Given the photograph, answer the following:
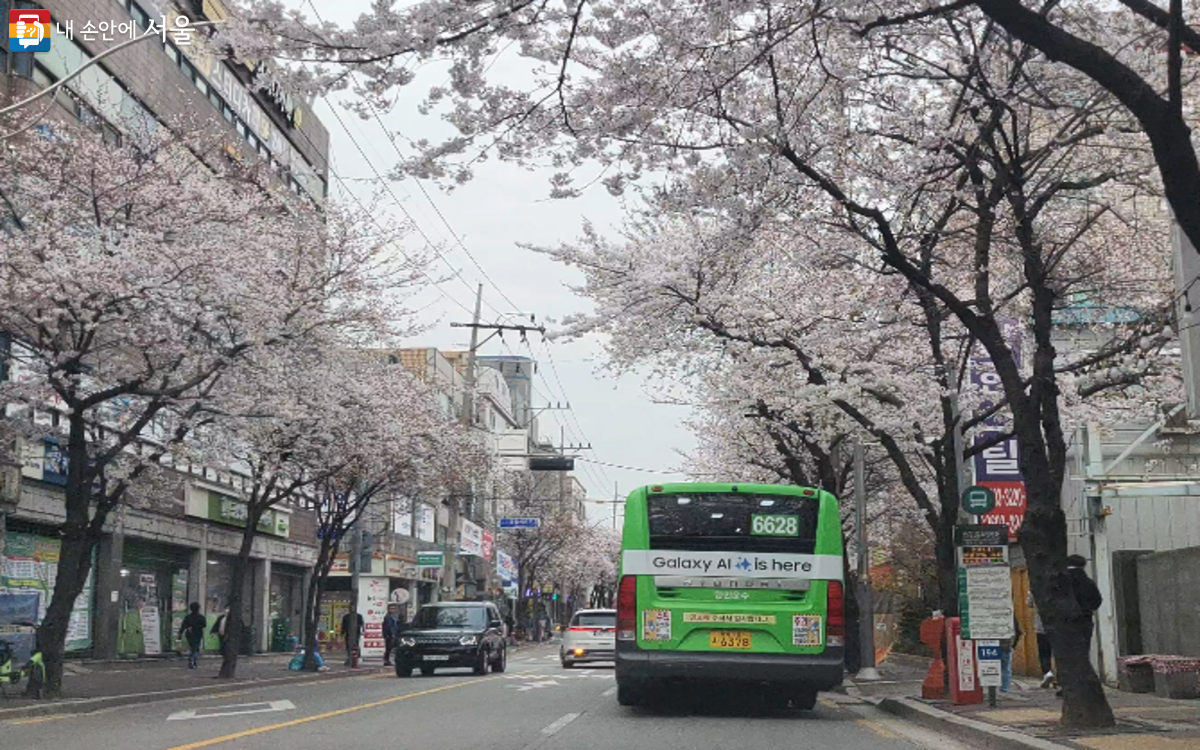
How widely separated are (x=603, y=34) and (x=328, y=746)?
6.63 meters

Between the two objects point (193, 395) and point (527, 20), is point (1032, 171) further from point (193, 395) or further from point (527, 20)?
point (193, 395)

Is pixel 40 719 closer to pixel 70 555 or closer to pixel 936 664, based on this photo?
pixel 70 555

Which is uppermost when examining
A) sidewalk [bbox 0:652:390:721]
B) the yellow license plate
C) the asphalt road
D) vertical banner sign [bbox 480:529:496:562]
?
vertical banner sign [bbox 480:529:496:562]

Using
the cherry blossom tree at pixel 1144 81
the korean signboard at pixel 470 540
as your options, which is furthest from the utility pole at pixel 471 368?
the cherry blossom tree at pixel 1144 81

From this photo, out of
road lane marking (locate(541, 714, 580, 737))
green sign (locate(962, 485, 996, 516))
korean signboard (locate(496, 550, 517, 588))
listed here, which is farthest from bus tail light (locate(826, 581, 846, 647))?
korean signboard (locate(496, 550, 517, 588))

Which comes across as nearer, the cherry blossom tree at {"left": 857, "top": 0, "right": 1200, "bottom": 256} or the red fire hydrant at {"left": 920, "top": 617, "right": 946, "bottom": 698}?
the cherry blossom tree at {"left": 857, "top": 0, "right": 1200, "bottom": 256}

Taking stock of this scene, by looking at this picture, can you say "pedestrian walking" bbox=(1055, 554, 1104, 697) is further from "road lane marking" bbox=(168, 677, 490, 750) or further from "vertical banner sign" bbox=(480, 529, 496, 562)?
"vertical banner sign" bbox=(480, 529, 496, 562)

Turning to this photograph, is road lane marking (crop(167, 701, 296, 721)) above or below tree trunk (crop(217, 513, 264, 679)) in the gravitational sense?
below

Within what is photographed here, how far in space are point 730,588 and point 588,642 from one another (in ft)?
60.4

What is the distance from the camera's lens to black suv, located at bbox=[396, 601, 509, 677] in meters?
27.9

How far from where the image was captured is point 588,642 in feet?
107

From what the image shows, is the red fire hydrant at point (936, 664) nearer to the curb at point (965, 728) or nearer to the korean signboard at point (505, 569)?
the curb at point (965, 728)

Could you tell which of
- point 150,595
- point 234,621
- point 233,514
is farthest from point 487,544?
point 234,621

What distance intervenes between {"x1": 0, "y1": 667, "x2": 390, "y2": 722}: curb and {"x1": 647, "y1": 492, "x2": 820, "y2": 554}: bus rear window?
320 inches
